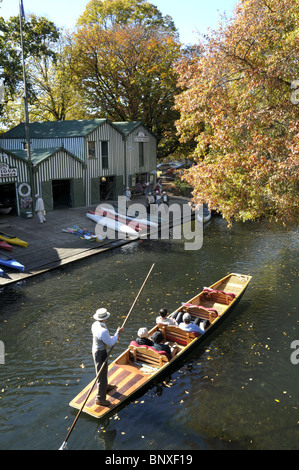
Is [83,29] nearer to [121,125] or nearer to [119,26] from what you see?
[119,26]

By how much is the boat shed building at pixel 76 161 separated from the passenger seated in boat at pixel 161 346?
17719mm

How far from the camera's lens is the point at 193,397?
31.4 ft

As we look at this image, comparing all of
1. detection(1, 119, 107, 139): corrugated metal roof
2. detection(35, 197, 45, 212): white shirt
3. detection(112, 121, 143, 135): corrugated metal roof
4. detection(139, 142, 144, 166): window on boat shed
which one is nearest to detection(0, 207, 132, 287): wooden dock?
detection(35, 197, 45, 212): white shirt

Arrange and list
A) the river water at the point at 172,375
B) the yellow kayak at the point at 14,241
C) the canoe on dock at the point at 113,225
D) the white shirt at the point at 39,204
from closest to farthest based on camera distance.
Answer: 1. the river water at the point at 172,375
2. the yellow kayak at the point at 14,241
3. the white shirt at the point at 39,204
4. the canoe on dock at the point at 113,225

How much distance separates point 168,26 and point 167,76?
485 inches

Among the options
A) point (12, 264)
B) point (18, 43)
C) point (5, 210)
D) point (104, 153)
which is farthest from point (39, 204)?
point (18, 43)

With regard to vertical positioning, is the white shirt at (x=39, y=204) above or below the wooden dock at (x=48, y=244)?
above

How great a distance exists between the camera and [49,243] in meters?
21.4

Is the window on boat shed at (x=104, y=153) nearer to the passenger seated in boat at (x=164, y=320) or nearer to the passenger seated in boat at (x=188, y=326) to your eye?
the passenger seated in boat at (x=164, y=320)

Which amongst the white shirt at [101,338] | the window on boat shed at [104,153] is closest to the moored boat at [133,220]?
the window on boat shed at [104,153]

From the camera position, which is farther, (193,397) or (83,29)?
(83,29)

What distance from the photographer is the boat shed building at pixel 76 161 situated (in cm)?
2542

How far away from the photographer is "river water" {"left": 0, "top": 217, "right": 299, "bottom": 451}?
27.3ft

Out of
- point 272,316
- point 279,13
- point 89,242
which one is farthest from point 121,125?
point 272,316
